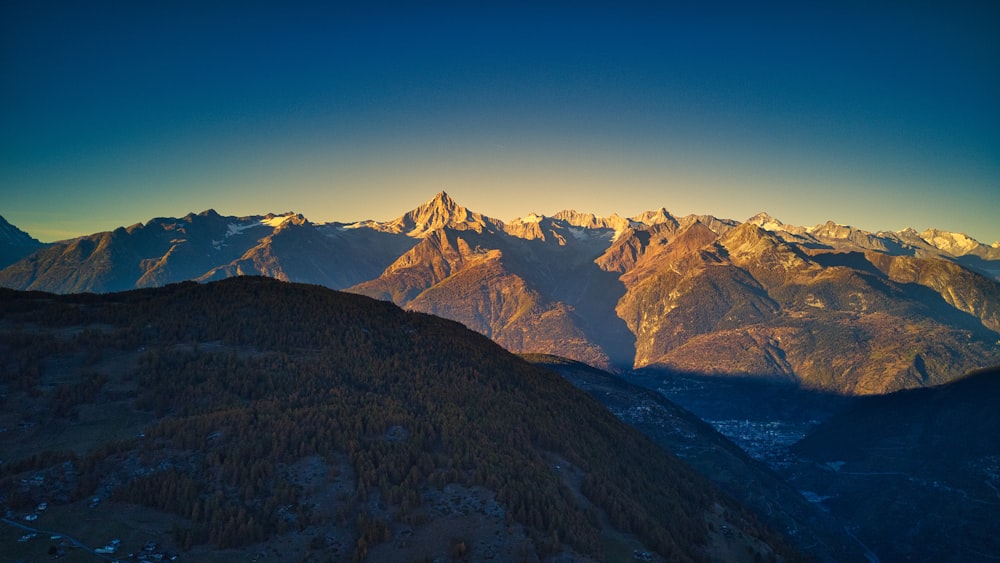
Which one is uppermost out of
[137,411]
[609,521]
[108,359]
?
[108,359]

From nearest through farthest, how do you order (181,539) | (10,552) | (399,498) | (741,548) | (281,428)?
(10,552) → (181,539) → (399,498) → (281,428) → (741,548)

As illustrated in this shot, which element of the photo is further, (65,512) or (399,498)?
(399,498)

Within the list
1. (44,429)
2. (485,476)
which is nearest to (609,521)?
(485,476)

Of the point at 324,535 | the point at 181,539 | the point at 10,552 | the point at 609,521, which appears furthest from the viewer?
the point at 609,521

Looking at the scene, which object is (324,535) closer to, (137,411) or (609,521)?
(137,411)

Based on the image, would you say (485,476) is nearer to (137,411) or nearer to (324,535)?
(324,535)

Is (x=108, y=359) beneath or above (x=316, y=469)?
above
